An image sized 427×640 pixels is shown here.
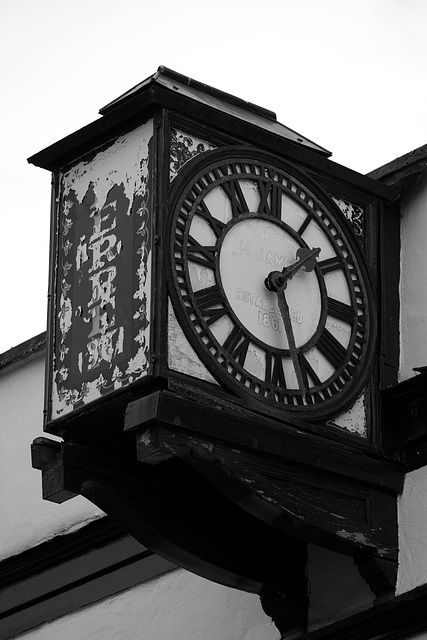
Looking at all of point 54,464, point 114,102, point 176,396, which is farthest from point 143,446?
point 114,102

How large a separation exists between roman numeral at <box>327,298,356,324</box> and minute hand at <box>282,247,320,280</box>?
136 mm

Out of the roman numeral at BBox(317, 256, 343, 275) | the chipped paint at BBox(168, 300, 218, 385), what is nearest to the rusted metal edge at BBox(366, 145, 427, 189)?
the roman numeral at BBox(317, 256, 343, 275)

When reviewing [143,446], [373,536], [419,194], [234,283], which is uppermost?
[419,194]

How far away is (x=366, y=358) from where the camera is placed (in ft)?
16.8

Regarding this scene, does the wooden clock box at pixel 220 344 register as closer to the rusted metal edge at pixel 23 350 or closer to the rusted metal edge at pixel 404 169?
the rusted metal edge at pixel 404 169

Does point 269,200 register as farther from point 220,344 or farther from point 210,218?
point 220,344

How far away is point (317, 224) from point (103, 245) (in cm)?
74

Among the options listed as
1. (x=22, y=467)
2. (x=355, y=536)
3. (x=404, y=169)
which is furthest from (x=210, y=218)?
(x=22, y=467)

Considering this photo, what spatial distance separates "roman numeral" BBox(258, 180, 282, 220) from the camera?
5.02m

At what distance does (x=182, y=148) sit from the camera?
4867 mm

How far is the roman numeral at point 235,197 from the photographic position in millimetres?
4949

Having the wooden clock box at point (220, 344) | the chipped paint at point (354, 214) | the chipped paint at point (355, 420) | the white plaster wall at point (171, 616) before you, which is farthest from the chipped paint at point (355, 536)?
the chipped paint at point (354, 214)

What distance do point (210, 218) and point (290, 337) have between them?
1.47ft

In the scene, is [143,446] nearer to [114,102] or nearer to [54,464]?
[54,464]
